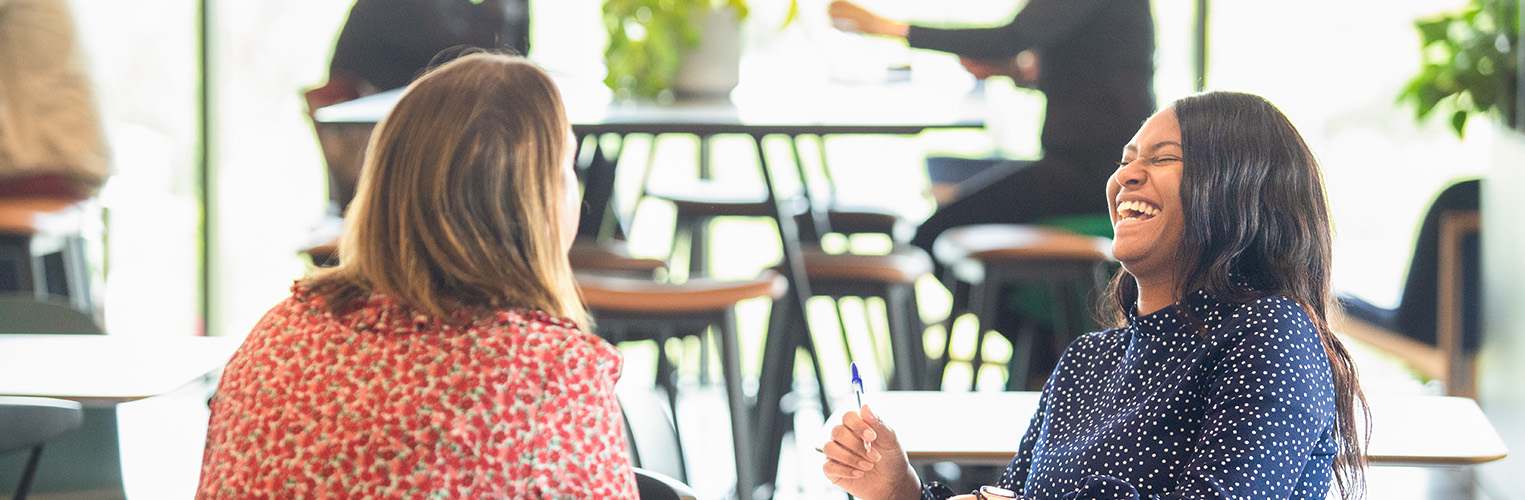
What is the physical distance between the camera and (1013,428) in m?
1.52

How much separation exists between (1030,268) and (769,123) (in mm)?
721

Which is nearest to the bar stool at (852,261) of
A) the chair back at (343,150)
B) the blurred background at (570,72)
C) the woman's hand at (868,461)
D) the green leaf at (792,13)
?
the blurred background at (570,72)

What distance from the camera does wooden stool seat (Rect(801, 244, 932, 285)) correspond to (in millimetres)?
2799

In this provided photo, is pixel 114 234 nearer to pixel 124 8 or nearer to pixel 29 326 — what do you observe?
pixel 124 8

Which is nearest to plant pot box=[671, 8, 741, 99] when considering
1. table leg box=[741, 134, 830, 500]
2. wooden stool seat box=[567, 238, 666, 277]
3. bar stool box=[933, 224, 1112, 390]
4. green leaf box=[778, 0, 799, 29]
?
green leaf box=[778, 0, 799, 29]

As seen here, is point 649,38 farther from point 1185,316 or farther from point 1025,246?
point 1185,316

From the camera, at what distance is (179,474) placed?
2.25 metres

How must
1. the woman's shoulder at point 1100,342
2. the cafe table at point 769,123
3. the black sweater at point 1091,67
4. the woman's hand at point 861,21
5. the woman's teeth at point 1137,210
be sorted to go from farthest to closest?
the woman's hand at point 861,21 → the black sweater at point 1091,67 → the cafe table at point 769,123 → the woman's shoulder at point 1100,342 → the woman's teeth at point 1137,210

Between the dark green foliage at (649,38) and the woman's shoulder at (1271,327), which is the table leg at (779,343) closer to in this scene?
the dark green foliage at (649,38)

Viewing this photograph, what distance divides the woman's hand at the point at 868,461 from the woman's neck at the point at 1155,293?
0.26 meters

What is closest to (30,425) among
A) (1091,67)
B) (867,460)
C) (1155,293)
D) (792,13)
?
(867,460)

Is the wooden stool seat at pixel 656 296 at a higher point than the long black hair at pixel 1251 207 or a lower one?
lower

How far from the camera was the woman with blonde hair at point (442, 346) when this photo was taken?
1.10 m

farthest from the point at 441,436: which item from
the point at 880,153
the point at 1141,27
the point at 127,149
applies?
the point at 127,149
